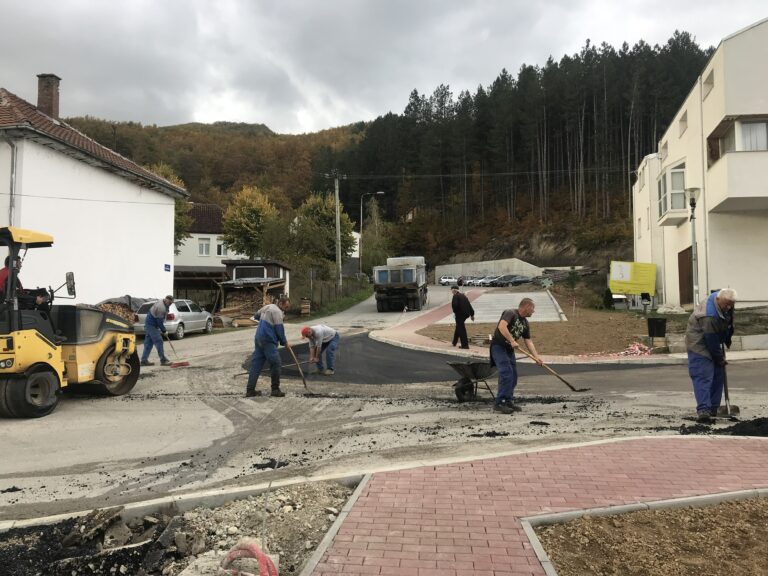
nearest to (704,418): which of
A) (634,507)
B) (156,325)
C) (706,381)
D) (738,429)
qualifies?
(706,381)

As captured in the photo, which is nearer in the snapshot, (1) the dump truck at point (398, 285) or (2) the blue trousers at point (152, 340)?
(2) the blue trousers at point (152, 340)

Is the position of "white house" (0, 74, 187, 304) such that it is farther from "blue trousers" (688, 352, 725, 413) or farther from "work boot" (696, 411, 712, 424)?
"work boot" (696, 411, 712, 424)

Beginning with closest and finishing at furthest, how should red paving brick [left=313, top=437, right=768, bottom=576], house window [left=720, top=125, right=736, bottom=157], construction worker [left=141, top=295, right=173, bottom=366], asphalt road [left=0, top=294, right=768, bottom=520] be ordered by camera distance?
1. red paving brick [left=313, top=437, right=768, bottom=576]
2. asphalt road [left=0, top=294, right=768, bottom=520]
3. construction worker [left=141, top=295, right=173, bottom=366]
4. house window [left=720, top=125, right=736, bottom=157]

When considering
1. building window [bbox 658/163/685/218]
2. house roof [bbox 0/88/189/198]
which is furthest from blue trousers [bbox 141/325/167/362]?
building window [bbox 658/163/685/218]

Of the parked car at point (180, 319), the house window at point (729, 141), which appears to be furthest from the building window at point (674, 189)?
the parked car at point (180, 319)

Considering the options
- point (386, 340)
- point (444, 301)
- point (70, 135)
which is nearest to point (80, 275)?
point (70, 135)

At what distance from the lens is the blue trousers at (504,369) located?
7.75 meters

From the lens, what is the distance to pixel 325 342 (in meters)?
12.3

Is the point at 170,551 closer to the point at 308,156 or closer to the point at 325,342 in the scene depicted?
the point at 325,342

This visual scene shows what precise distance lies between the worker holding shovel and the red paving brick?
7.11 feet

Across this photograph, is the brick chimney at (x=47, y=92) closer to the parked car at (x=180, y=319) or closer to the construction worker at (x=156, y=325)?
the parked car at (x=180, y=319)

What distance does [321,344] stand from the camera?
12.2 m

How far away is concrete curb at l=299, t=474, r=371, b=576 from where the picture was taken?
3.24 meters

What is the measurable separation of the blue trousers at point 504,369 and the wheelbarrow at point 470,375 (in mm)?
488
